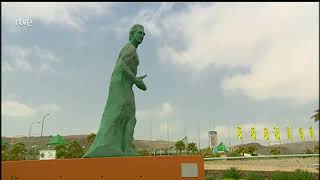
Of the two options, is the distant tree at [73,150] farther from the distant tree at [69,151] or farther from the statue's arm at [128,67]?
the statue's arm at [128,67]

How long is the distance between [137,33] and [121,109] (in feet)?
8.54

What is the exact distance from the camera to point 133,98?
470 inches

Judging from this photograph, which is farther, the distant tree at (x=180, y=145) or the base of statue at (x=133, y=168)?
the distant tree at (x=180, y=145)

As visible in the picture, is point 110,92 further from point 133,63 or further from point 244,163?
point 244,163

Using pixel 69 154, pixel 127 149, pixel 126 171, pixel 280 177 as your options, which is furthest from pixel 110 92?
pixel 69 154

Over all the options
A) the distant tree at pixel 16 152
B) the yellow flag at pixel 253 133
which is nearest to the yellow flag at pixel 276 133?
the yellow flag at pixel 253 133

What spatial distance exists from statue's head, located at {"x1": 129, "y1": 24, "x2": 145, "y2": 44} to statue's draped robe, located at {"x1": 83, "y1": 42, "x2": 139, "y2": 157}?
0.86 feet

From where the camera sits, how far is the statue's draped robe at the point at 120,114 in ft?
36.4

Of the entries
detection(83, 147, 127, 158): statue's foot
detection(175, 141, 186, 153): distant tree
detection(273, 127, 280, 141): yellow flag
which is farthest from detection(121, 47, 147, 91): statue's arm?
detection(273, 127, 280, 141): yellow flag

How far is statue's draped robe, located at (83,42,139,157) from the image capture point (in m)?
11.1

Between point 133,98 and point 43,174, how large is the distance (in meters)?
3.57

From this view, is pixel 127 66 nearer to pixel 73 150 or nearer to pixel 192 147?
pixel 73 150

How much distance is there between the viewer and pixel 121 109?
11.5m

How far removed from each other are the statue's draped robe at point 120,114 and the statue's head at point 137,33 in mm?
261
